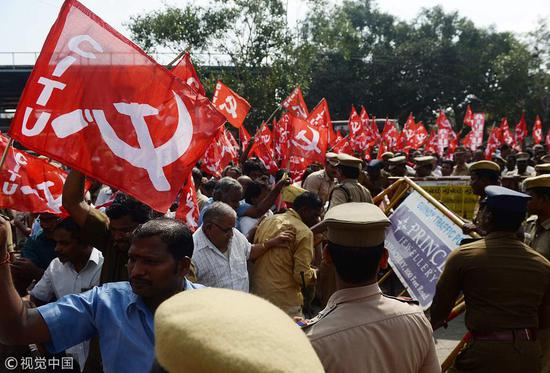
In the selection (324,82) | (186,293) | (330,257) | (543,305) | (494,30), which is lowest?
(543,305)

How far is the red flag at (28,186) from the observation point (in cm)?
431

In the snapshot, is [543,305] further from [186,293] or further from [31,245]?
[31,245]

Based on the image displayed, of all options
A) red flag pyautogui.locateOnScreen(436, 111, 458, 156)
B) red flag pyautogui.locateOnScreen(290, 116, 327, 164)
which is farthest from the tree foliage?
red flag pyautogui.locateOnScreen(290, 116, 327, 164)

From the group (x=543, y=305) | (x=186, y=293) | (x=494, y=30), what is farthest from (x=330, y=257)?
(x=494, y=30)

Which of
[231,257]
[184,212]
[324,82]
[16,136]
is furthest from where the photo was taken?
[324,82]

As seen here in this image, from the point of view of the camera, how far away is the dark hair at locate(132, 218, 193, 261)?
7.68ft

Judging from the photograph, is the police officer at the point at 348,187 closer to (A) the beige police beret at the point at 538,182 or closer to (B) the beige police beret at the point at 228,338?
(A) the beige police beret at the point at 538,182

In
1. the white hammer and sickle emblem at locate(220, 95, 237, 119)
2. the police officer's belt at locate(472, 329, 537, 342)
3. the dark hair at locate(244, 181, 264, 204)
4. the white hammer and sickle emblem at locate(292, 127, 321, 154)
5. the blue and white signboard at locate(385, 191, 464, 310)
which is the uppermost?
the white hammer and sickle emblem at locate(220, 95, 237, 119)

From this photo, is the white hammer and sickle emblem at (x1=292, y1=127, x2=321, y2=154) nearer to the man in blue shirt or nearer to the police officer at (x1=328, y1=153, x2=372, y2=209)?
the police officer at (x1=328, y1=153, x2=372, y2=209)

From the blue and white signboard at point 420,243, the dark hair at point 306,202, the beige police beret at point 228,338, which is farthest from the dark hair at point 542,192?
the beige police beret at point 228,338

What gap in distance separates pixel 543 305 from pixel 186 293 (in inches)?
105

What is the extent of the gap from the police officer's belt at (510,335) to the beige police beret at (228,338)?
240 cm

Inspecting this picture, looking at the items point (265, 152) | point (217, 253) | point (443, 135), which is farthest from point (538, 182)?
point (443, 135)

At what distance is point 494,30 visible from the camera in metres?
47.7
